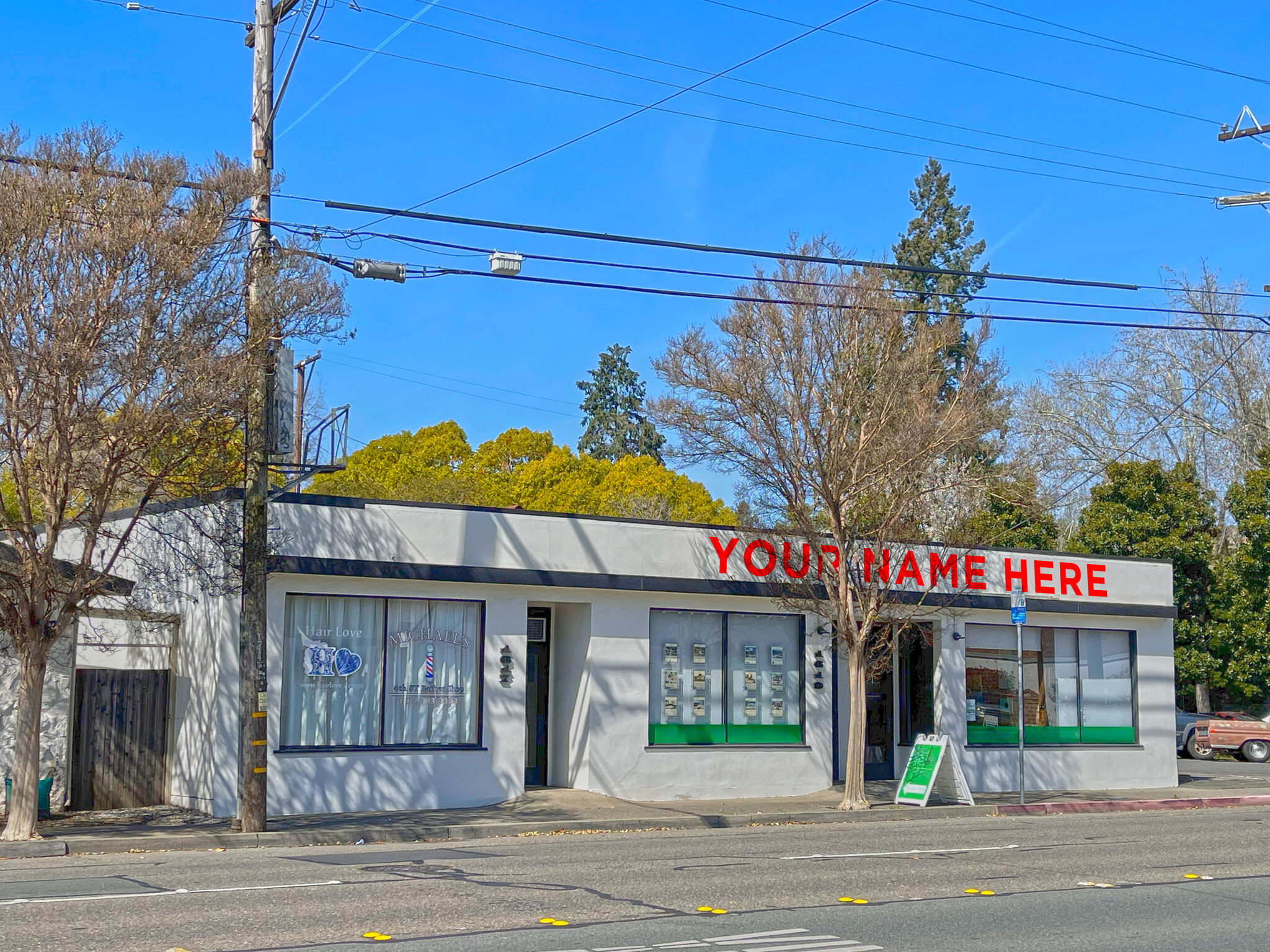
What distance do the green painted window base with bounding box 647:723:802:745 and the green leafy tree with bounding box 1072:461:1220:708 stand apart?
22.1 meters

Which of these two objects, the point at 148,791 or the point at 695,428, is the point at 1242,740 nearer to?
the point at 695,428

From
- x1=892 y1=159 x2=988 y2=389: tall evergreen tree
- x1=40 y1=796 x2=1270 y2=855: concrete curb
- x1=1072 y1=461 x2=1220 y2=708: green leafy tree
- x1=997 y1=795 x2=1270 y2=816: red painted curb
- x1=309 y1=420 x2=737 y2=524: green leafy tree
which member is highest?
x1=892 y1=159 x2=988 y2=389: tall evergreen tree

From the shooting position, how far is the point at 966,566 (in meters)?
23.8

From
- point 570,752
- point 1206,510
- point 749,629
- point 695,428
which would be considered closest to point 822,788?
point 749,629

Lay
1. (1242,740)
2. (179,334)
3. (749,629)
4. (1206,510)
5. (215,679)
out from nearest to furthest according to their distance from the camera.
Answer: (179,334) < (215,679) < (749,629) < (1242,740) < (1206,510)

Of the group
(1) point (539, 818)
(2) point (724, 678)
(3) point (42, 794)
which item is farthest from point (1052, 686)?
(3) point (42, 794)

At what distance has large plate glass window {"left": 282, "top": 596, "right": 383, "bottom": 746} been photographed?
723 inches

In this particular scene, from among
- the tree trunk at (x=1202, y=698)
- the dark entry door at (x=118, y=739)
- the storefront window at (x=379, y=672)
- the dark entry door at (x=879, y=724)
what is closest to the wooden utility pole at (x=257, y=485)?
the storefront window at (x=379, y=672)

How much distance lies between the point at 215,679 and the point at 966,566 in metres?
13.1

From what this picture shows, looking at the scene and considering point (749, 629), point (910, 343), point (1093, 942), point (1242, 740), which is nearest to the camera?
point (1093, 942)

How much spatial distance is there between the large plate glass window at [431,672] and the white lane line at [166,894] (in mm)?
7597

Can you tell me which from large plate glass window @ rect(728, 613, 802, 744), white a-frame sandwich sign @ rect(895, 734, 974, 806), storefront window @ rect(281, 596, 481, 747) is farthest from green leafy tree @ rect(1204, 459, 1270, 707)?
storefront window @ rect(281, 596, 481, 747)

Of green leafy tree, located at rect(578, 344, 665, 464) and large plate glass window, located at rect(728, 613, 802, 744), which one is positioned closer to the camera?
large plate glass window, located at rect(728, 613, 802, 744)

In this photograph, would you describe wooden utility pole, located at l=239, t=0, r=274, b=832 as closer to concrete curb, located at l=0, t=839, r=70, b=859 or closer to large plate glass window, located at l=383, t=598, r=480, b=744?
concrete curb, located at l=0, t=839, r=70, b=859
